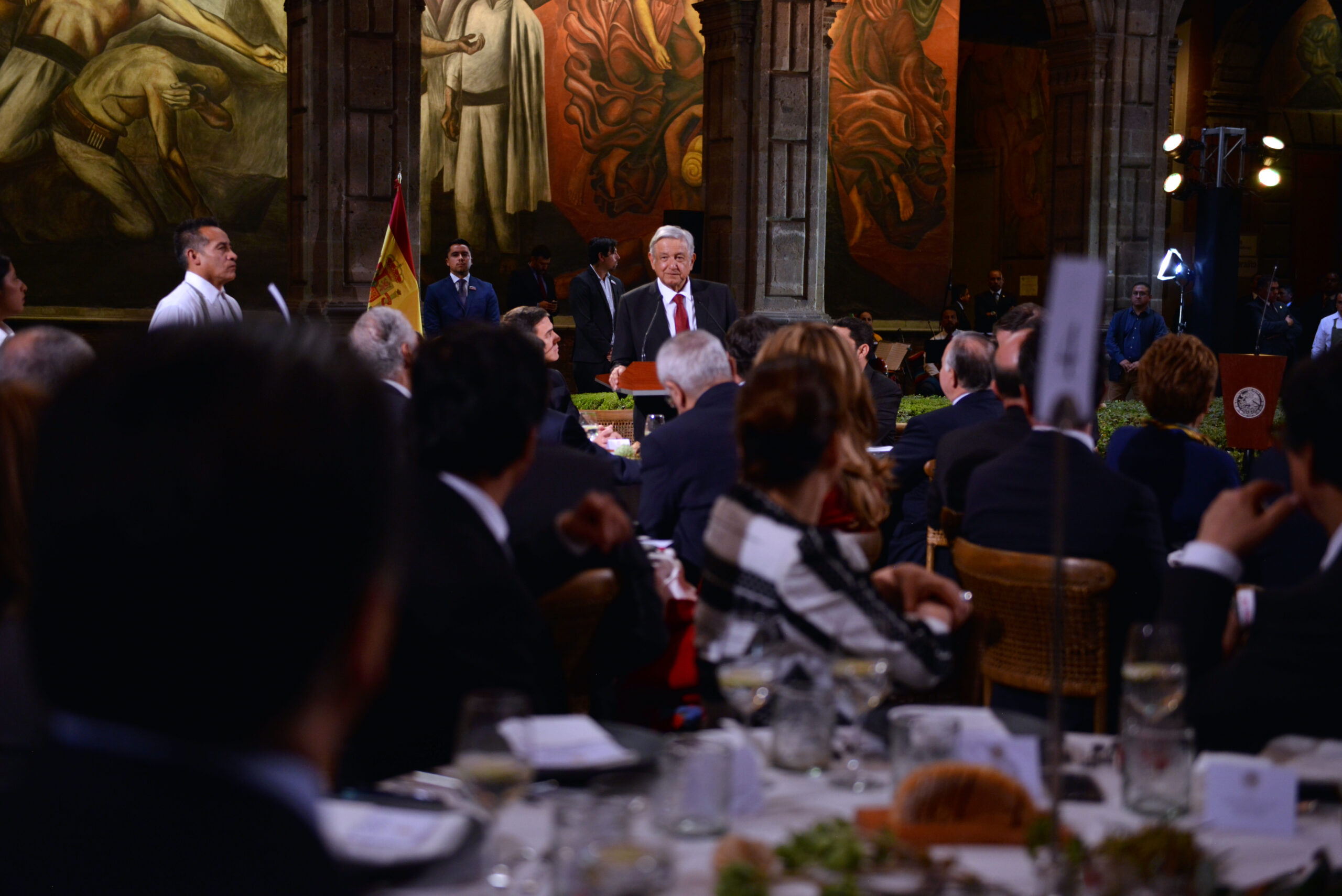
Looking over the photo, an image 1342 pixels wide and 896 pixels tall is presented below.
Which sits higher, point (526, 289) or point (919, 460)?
point (526, 289)

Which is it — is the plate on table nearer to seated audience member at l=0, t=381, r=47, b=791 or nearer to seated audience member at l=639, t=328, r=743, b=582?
seated audience member at l=0, t=381, r=47, b=791

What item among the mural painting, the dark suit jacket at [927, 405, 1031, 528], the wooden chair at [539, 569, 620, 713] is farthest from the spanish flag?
the mural painting

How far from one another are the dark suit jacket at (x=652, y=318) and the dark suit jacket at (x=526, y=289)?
6381 mm

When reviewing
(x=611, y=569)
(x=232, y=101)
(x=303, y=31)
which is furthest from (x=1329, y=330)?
(x=611, y=569)

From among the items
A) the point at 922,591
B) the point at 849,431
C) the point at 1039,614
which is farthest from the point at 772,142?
the point at 922,591

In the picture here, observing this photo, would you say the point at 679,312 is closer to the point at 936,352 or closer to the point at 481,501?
the point at 481,501

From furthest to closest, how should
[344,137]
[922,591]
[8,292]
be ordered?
1. [344,137]
2. [8,292]
3. [922,591]

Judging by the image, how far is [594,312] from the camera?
11086 millimetres

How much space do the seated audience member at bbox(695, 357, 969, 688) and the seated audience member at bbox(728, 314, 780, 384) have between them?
268 cm

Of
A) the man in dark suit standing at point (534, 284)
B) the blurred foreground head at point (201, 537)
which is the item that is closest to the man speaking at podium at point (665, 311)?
the man in dark suit standing at point (534, 284)

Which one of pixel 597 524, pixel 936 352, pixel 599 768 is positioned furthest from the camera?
pixel 936 352

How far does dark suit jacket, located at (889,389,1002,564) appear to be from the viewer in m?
5.32

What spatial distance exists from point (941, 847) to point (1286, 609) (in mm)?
811

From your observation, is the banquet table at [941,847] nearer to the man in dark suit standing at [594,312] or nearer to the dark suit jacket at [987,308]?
the man in dark suit standing at [594,312]
